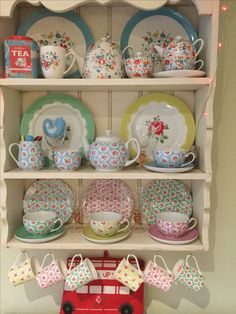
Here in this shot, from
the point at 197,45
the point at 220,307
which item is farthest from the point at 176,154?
the point at 220,307

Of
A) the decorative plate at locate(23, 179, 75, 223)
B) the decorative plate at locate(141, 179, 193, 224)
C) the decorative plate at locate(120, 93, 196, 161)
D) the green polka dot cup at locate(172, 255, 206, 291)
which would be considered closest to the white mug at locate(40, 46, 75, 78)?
the decorative plate at locate(120, 93, 196, 161)

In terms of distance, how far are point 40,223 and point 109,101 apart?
18.0 inches

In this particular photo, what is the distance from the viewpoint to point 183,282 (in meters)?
1.07

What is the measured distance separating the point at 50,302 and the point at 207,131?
2.71ft

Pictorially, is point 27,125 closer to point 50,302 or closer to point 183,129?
point 183,129

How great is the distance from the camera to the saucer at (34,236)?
1.03 metres

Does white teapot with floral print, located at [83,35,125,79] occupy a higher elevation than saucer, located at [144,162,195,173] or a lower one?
higher

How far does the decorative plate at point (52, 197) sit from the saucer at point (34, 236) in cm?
8

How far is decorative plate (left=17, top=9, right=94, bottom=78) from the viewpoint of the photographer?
1135 mm

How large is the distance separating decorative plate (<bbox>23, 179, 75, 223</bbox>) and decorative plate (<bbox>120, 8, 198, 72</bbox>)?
1.64ft

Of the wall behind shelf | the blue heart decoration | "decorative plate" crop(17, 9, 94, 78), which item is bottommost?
the wall behind shelf

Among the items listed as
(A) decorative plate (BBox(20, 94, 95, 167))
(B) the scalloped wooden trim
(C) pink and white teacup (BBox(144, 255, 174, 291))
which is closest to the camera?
(B) the scalloped wooden trim

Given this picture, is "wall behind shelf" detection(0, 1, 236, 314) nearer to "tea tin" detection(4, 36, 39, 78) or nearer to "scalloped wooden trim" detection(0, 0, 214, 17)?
"scalloped wooden trim" detection(0, 0, 214, 17)

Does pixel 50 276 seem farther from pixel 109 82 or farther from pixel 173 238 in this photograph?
pixel 109 82
